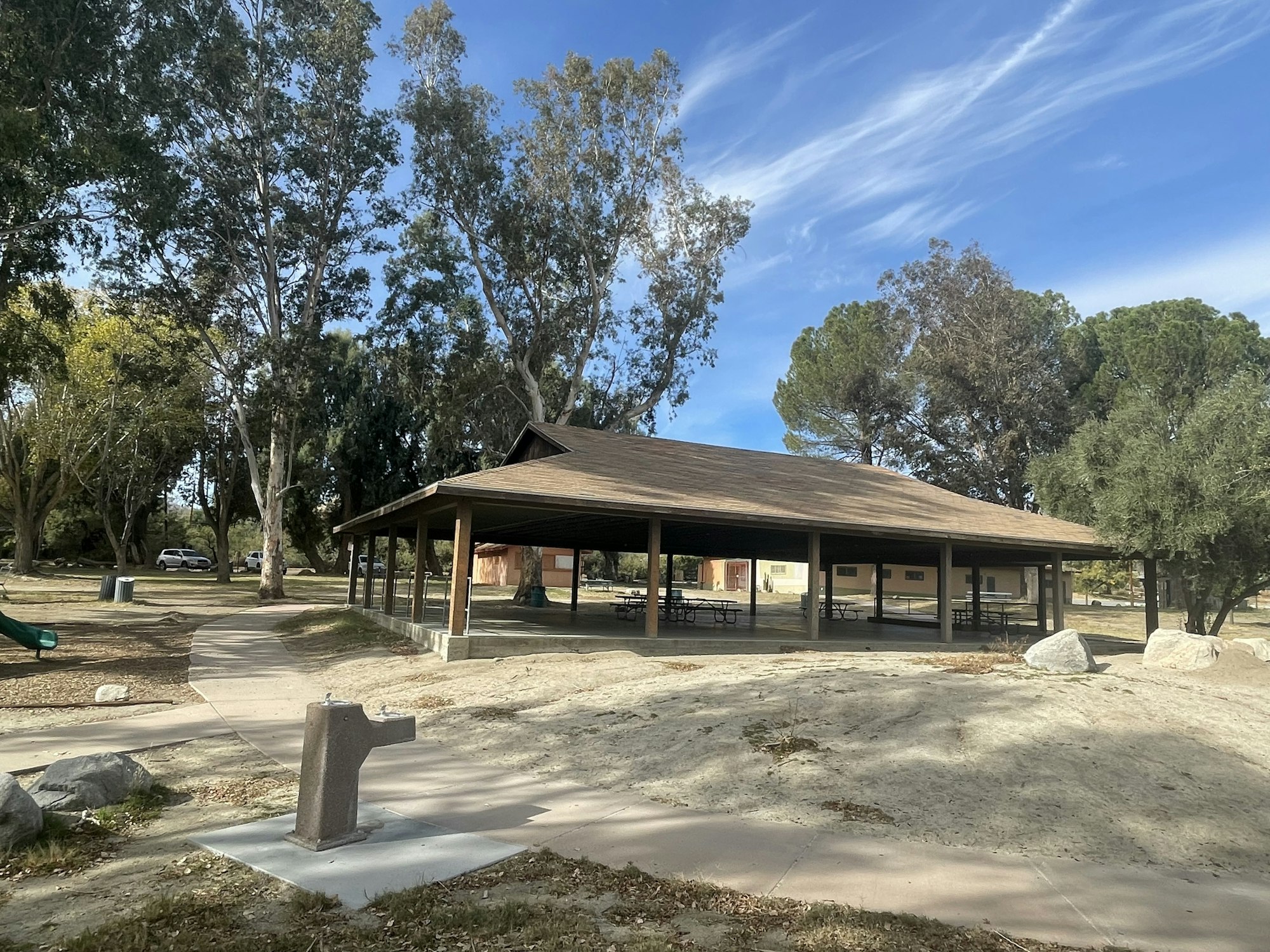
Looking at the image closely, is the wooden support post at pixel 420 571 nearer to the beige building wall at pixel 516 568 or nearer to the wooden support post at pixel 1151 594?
the wooden support post at pixel 1151 594

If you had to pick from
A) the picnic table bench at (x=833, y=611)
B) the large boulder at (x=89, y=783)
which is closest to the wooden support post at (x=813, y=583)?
the picnic table bench at (x=833, y=611)

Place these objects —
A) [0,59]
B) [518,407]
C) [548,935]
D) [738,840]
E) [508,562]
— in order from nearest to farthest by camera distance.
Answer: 1. [548,935]
2. [738,840]
3. [0,59]
4. [518,407]
5. [508,562]

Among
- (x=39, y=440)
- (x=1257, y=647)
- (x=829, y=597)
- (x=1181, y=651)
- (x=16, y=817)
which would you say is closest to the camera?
(x=16, y=817)

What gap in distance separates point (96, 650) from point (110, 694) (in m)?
5.67

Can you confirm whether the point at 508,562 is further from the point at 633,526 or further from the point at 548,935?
the point at 548,935

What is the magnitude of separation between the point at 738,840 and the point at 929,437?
1589 inches

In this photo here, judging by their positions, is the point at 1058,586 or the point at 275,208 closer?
the point at 1058,586

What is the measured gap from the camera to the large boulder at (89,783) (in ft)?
17.4

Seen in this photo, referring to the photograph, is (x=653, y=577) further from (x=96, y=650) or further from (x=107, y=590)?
(x=107, y=590)

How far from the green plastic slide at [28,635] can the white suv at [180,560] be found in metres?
46.1

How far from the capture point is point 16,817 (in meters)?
4.66

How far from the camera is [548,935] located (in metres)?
3.65

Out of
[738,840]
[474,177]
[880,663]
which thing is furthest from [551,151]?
[738,840]

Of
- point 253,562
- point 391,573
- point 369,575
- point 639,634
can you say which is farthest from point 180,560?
point 639,634
